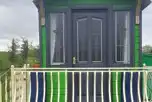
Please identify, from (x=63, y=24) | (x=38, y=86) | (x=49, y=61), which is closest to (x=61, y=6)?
(x=63, y=24)

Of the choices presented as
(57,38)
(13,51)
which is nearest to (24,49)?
(13,51)

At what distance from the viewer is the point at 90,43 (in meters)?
5.60

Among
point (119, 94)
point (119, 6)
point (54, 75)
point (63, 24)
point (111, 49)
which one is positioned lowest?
point (119, 94)

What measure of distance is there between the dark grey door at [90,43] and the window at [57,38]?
225 mm

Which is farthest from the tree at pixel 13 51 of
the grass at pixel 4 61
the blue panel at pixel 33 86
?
the blue panel at pixel 33 86

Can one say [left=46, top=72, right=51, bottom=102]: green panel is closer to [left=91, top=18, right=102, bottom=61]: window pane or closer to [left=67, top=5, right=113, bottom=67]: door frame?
[left=67, top=5, right=113, bottom=67]: door frame

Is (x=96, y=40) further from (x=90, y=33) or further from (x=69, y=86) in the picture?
(x=69, y=86)

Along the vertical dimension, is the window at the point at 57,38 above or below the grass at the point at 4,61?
above

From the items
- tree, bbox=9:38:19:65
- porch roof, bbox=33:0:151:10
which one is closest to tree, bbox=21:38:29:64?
tree, bbox=9:38:19:65

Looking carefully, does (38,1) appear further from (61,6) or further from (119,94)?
(119,94)

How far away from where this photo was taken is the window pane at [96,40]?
221 inches

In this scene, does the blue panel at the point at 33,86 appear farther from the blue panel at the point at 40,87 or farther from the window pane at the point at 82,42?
the window pane at the point at 82,42

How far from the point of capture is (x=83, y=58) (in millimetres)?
5641

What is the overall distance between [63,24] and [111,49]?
3.56 ft
